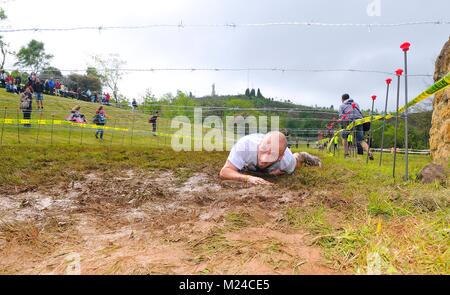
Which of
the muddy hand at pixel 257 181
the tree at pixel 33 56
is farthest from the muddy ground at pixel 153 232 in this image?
the tree at pixel 33 56

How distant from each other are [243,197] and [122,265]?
1.88m

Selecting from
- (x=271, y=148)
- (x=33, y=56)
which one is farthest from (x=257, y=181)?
(x=33, y=56)

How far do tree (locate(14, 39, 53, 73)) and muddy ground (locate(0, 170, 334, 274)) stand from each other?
78.6m

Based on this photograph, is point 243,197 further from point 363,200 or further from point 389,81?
point 389,81

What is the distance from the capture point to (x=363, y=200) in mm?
3201

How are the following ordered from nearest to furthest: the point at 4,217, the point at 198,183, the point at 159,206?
the point at 4,217 → the point at 159,206 → the point at 198,183

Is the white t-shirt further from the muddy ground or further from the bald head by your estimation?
the muddy ground

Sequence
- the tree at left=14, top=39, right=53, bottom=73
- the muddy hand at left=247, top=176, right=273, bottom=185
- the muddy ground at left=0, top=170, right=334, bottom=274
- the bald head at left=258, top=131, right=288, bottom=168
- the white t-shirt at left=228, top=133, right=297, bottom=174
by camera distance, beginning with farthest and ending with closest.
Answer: the tree at left=14, top=39, right=53, bottom=73, the white t-shirt at left=228, top=133, right=297, bottom=174, the bald head at left=258, top=131, right=288, bottom=168, the muddy hand at left=247, top=176, right=273, bottom=185, the muddy ground at left=0, top=170, right=334, bottom=274

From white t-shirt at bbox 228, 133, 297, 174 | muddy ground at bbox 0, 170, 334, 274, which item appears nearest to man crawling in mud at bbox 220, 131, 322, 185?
white t-shirt at bbox 228, 133, 297, 174

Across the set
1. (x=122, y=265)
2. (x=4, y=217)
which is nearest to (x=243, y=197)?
(x=122, y=265)

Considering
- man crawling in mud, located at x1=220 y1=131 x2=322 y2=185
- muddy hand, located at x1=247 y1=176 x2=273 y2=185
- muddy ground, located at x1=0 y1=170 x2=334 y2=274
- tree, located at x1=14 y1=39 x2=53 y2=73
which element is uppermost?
tree, located at x1=14 y1=39 x2=53 y2=73

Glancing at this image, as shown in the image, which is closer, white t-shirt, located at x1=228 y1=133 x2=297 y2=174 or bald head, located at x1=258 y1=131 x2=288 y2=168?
bald head, located at x1=258 y1=131 x2=288 y2=168

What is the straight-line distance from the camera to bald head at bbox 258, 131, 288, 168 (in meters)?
4.68
